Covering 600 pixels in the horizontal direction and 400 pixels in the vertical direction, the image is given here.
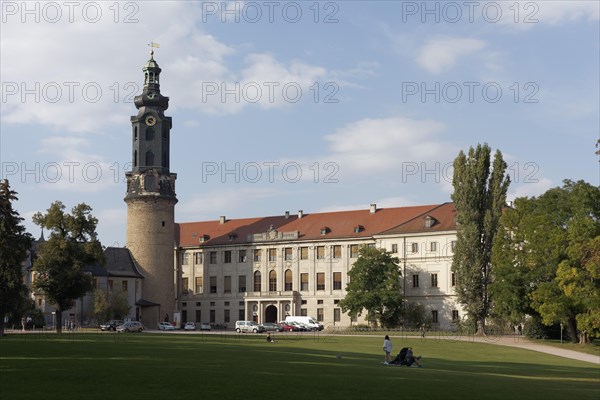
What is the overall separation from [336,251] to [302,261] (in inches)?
226

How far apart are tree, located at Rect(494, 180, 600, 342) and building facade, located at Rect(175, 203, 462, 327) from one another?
101ft

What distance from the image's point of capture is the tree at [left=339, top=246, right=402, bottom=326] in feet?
352

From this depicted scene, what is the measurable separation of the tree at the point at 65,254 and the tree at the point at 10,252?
36.8ft

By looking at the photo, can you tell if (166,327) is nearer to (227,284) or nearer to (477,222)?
(227,284)

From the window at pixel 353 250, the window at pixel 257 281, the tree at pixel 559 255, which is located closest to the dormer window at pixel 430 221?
the window at pixel 353 250

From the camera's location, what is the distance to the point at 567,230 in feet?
249

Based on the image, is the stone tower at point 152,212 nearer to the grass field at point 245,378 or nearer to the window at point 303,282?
the window at point 303,282

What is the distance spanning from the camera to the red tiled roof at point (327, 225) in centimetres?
11938

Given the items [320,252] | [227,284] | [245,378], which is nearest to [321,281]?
[320,252]

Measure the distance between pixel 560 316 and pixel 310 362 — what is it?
38917 mm

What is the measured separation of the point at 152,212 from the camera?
4936 inches

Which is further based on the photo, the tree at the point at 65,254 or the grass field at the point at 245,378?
the tree at the point at 65,254

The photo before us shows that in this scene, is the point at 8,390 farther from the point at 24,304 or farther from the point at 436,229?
the point at 436,229

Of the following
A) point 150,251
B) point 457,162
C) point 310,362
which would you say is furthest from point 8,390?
point 150,251
